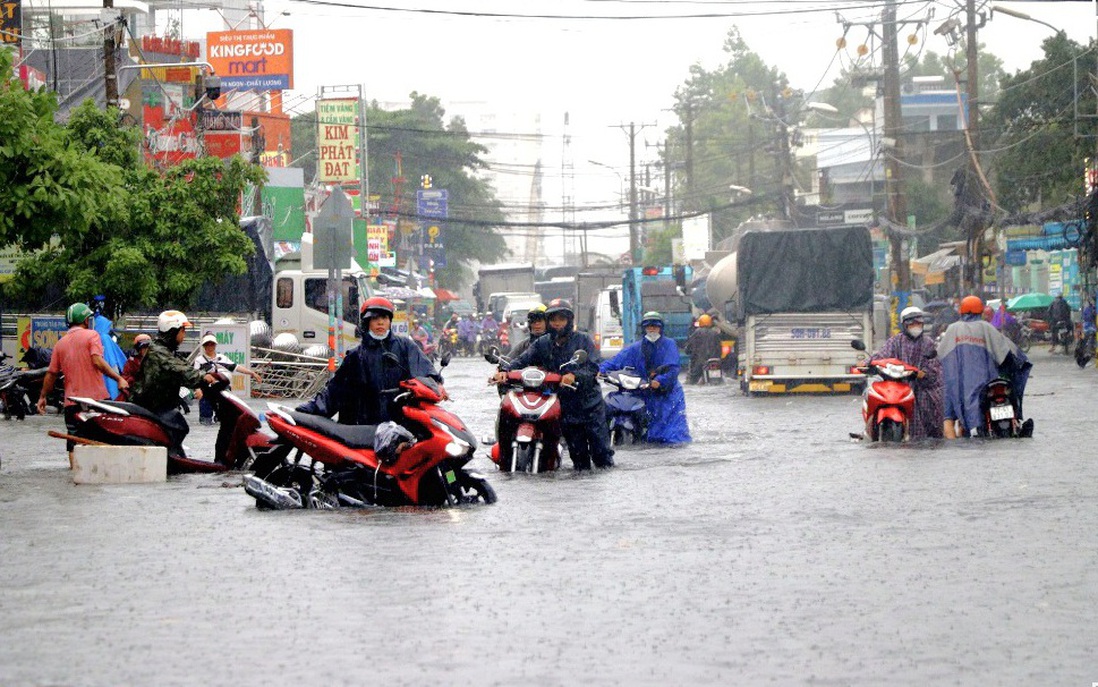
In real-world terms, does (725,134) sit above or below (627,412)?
above

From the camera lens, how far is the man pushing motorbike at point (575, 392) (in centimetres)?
1614

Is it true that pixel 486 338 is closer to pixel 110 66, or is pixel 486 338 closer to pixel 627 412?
pixel 110 66

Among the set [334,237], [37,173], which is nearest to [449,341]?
[334,237]

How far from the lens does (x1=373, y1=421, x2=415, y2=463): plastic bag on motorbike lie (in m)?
12.2

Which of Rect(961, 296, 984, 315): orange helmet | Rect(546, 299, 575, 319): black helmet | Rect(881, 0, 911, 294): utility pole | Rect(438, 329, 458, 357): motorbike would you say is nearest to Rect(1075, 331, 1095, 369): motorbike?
Rect(881, 0, 911, 294): utility pole

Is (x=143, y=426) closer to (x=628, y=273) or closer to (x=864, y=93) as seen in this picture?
(x=628, y=273)

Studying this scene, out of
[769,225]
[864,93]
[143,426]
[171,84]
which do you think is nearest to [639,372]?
[143,426]

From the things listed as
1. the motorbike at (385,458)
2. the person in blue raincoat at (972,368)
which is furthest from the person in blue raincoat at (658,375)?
the motorbike at (385,458)

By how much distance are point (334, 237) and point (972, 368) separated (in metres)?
8.19

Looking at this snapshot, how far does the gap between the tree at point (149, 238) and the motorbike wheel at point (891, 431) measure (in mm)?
14575

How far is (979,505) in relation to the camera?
1212 centimetres

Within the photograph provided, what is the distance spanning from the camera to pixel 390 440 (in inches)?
480

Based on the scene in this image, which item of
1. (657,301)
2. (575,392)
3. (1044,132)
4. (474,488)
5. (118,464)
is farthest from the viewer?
(1044,132)

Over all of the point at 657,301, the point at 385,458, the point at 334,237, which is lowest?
the point at 385,458
